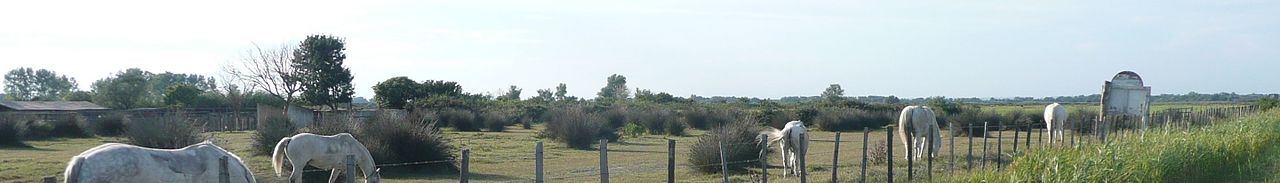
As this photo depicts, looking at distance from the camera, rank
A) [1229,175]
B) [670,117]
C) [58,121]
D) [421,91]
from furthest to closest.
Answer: [421,91]
[670,117]
[58,121]
[1229,175]

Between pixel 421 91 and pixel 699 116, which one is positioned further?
pixel 421 91

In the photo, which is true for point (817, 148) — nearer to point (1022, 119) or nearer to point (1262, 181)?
point (1262, 181)

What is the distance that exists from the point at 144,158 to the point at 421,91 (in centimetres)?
4441

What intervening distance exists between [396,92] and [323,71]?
10.9 feet

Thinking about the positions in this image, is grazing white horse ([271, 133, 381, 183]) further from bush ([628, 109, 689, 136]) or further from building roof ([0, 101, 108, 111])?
building roof ([0, 101, 108, 111])

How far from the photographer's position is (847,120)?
132 feet

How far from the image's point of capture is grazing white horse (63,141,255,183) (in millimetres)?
7508

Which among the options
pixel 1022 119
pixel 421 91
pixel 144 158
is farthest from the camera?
pixel 421 91

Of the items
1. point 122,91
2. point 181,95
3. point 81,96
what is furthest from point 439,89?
point 81,96

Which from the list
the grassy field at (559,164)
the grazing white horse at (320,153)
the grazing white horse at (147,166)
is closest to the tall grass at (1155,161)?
the grassy field at (559,164)

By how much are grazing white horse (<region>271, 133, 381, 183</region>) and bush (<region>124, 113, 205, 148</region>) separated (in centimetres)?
683

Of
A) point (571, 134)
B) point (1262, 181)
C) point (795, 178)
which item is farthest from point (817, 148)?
point (1262, 181)

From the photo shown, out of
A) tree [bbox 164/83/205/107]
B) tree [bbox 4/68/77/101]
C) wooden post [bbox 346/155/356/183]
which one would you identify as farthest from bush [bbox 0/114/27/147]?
tree [bbox 4/68/77/101]

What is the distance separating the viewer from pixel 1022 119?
4103cm
